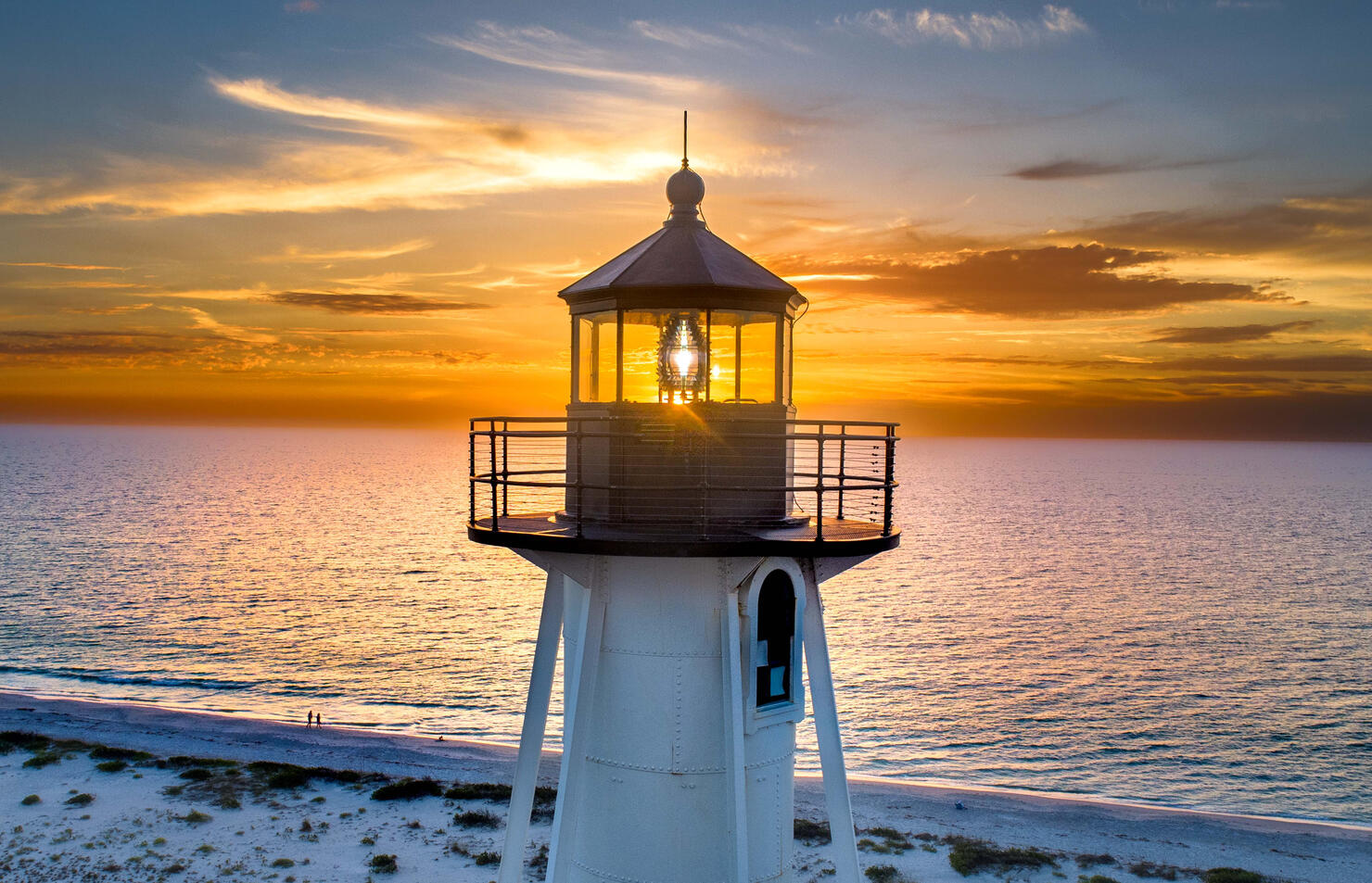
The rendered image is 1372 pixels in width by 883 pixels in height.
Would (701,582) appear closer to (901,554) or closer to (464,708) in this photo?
(464,708)

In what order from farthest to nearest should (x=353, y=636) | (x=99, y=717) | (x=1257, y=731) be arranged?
(x=353, y=636)
(x=1257, y=731)
(x=99, y=717)

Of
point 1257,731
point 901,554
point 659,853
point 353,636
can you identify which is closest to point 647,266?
point 659,853

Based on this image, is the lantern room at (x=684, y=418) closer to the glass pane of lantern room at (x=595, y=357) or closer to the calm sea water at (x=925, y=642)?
the glass pane of lantern room at (x=595, y=357)

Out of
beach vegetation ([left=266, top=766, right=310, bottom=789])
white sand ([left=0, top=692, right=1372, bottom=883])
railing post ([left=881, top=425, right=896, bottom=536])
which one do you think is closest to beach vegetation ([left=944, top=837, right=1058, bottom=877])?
white sand ([left=0, top=692, right=1372, bottom=883])

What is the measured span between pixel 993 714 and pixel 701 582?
3409 cm

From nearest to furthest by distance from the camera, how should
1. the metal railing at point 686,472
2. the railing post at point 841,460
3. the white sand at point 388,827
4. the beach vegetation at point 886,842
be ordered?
the metal railing at point 686,472 < the railing post at point 841,460 < the white sand at point 388,827 < the beach vegetation at point 886,842

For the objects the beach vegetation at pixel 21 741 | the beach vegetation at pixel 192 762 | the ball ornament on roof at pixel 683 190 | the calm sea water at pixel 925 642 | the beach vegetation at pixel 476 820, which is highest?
the ball ornament on roof at pixel 683 190

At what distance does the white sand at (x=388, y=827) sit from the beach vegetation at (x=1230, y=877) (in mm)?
455

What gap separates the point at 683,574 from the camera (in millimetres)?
10016

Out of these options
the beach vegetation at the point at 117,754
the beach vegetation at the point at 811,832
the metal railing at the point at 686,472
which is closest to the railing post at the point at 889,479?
the metal railing at the point at 686,472

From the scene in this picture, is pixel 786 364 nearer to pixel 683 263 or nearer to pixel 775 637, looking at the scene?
pixel 683 263

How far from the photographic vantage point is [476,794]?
2566 centimetres

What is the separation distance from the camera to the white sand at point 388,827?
69.9 feet

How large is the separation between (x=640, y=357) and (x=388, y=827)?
1730 centimetres
